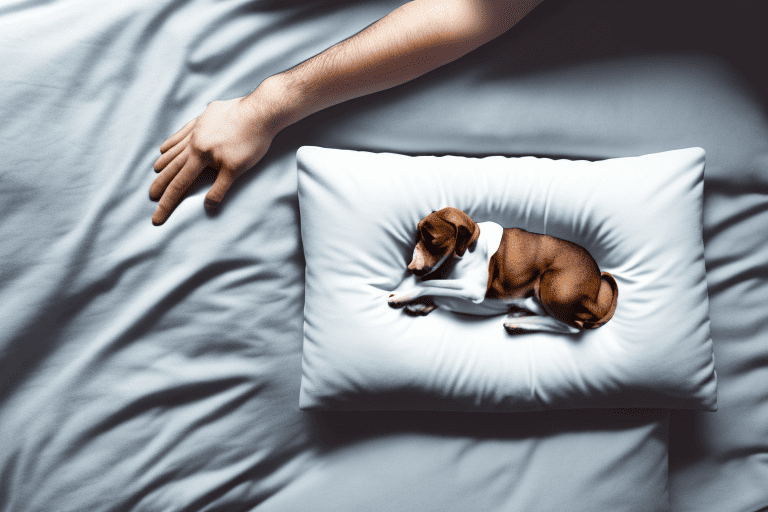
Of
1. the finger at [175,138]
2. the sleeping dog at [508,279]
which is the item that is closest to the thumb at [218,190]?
the finger at [175,138]

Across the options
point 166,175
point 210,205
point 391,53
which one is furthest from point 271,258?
point 391,53

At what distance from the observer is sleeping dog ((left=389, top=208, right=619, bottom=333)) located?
805 mm

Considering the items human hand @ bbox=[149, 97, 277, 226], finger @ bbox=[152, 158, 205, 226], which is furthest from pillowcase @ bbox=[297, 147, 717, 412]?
finger @ bbox=[152, 158, 205, 226]

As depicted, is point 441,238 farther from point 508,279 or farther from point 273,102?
point 273,102

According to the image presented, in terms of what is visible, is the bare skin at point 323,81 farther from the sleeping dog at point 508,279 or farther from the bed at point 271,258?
the sleeping dog at point 508,279

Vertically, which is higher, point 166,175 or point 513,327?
point 166,175

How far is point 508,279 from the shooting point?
0.86 metres

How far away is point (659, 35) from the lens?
93cm

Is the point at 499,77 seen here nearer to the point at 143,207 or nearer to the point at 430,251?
the point at 430,251

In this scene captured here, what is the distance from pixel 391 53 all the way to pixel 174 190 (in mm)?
516

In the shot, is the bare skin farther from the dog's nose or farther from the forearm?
the dog's nose

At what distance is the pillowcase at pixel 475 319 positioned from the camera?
0.85 metres

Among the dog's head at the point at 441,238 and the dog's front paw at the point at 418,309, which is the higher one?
the dog's head at the point at 441,238

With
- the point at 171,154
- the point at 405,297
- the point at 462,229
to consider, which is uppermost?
the point at 171,154
